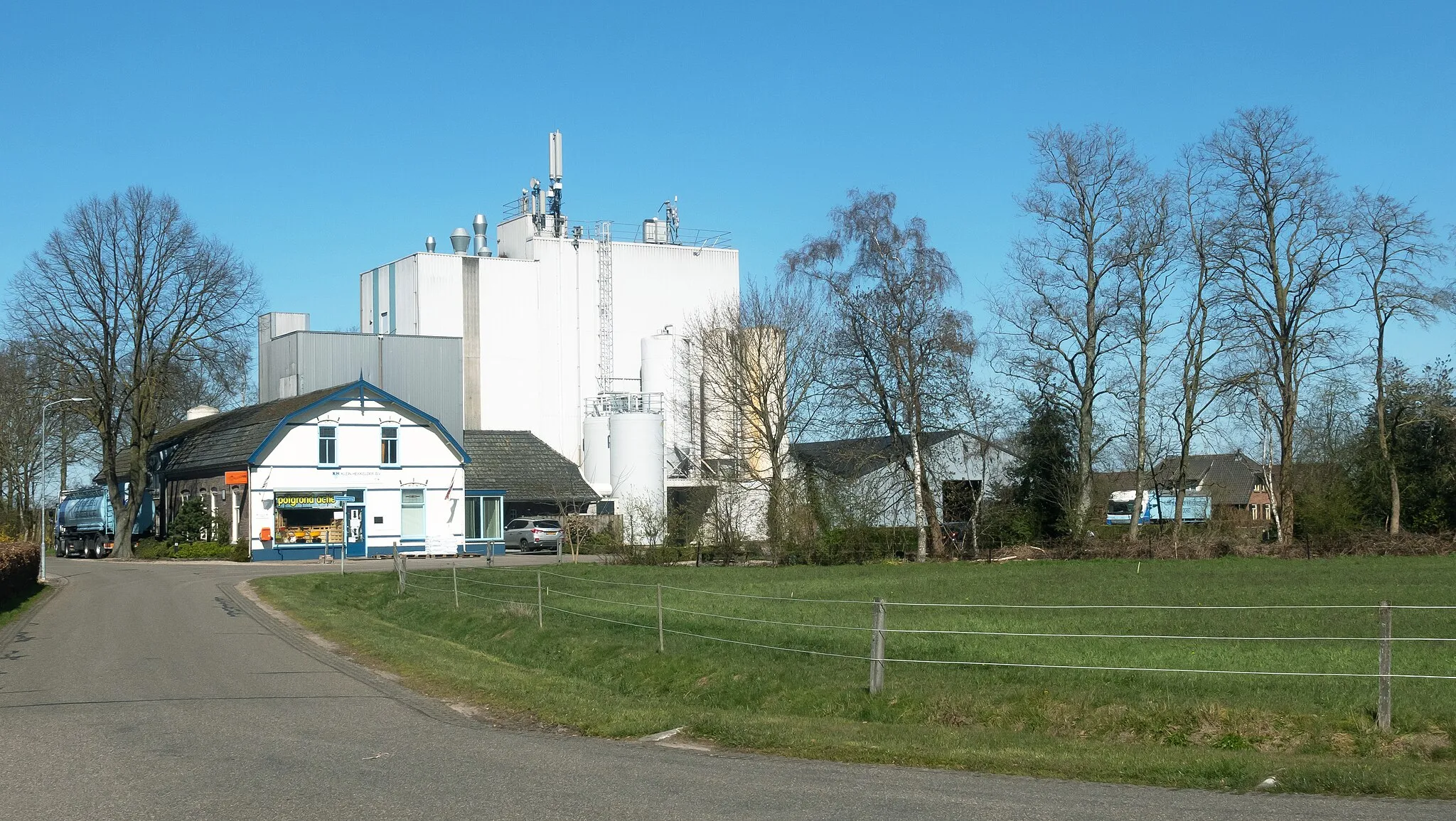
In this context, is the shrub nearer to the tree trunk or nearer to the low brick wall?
the low brick wall

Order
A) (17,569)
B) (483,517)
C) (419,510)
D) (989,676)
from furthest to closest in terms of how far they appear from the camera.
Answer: (483,517) → (419,510) → (17,569) → (989,676)

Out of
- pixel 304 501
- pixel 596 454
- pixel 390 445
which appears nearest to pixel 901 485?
pixel 596 454

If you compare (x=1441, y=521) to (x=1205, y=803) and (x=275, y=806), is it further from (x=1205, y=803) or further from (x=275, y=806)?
(x=275, y=806)

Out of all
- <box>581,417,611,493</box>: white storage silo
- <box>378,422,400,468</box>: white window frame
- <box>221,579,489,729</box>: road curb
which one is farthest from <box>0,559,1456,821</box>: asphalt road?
<box>581,417,611,493</box>: white storage silo

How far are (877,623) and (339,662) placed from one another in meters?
8.57

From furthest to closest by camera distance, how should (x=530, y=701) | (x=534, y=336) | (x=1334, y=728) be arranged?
(x=534, y=336), (x=530, y=701), (x=1334, y=728)

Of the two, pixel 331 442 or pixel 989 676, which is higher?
pixel 331 442

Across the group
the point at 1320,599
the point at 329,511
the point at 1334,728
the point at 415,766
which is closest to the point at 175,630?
the point at 415,766

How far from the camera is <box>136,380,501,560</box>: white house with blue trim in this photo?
5559 centimetres

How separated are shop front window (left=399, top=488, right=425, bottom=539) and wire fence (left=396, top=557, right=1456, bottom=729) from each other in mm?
22221

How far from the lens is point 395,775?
1062 cm

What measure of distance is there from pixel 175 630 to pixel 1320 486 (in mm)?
49416

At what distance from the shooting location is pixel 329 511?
57.2 metres

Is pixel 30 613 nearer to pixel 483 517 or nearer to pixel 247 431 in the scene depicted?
pixel 247 431
